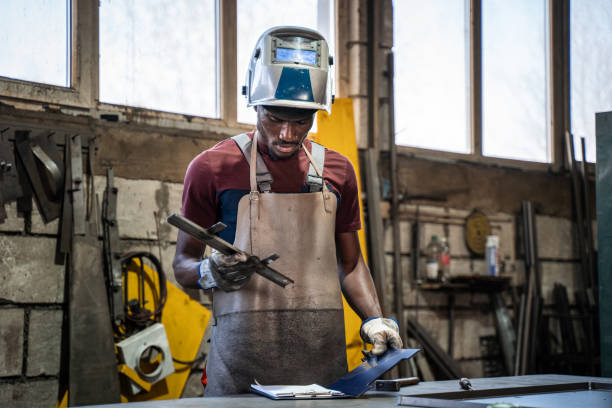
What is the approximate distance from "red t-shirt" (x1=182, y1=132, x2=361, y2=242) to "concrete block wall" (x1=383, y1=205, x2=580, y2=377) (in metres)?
2.26

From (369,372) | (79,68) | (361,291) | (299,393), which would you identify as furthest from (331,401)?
(79,68)

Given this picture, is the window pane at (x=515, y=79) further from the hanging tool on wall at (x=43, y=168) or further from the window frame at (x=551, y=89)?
the hanging tool on wall at (x=43, y=168)

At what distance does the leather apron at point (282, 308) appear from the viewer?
6.56 ft

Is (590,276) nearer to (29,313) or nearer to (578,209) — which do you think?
(578,209)

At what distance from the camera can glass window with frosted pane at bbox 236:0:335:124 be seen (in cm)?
414

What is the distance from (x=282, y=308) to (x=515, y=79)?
148 inches

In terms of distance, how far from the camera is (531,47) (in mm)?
5312

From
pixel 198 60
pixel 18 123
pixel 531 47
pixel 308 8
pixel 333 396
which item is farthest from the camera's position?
pixel 531 47

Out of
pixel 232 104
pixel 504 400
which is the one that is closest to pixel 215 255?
pixel 504 400

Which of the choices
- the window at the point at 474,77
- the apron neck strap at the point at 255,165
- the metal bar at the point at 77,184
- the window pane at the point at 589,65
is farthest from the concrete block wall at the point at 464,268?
the apron neck strap at the point at 255,165

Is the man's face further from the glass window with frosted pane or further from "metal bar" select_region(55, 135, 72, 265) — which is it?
the glass window with frosted pane

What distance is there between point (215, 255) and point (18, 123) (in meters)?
1.85

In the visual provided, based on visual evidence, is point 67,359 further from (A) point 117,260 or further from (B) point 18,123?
(B) point 18,123

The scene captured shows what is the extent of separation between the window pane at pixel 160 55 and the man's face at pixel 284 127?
1795 mm
